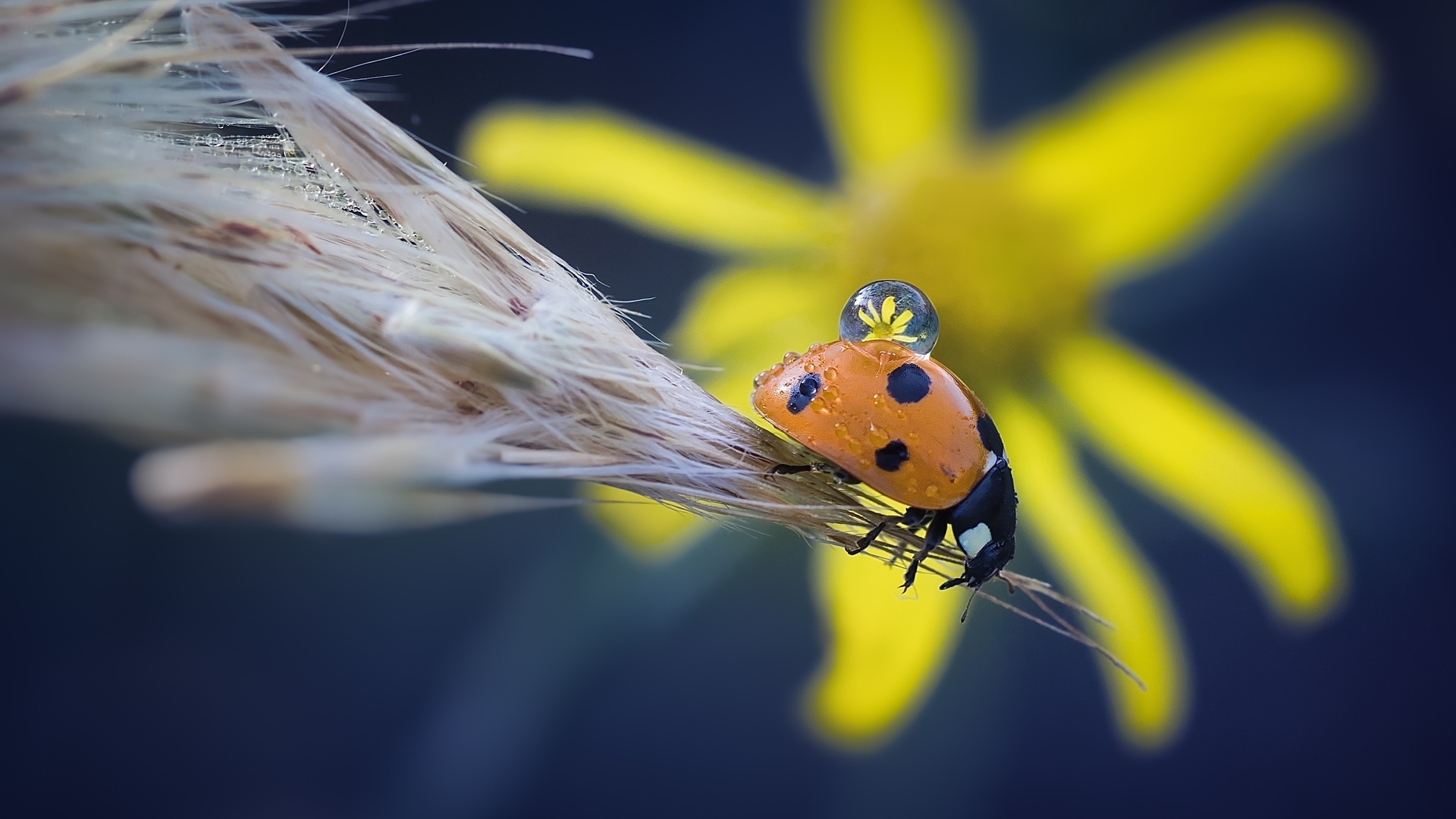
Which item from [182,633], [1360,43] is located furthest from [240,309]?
[1360,43]

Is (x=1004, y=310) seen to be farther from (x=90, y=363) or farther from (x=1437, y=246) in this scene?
(x=1437, y=246)

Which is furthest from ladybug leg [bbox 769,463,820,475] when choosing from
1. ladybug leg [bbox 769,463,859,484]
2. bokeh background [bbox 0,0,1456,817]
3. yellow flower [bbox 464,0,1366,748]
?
bokeh background [bbox 0,0,1456,817]

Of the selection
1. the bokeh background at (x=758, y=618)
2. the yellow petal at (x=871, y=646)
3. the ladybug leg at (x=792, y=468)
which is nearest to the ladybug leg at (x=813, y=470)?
the ladybug leg at (x=792, y=468)

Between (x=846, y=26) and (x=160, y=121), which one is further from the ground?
(x=846, y=26)

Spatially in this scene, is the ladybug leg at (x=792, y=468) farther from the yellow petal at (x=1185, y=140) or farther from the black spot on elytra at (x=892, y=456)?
the yellow petal at (x=1185, y=140)

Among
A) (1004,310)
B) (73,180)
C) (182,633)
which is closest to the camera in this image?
(73,180)

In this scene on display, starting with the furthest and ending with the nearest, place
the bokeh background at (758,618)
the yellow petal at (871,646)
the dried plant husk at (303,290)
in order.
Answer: the bokeh background at (758,618) < the yellow petal at (871,646) < the dried plant husk at (303,290)

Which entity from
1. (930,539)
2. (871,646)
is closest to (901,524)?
(930,539)
